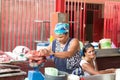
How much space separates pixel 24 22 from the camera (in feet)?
12.7

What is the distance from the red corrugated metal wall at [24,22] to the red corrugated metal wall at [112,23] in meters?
1.56

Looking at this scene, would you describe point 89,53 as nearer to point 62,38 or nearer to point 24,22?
point 62,38

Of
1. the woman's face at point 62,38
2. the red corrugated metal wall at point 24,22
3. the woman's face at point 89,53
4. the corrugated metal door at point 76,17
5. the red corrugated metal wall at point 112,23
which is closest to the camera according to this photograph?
the woman's face at point 62,38

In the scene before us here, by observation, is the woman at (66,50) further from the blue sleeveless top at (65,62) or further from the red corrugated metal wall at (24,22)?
the red corrugated metal wall at (24,22)

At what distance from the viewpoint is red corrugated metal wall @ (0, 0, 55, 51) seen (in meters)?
3.71

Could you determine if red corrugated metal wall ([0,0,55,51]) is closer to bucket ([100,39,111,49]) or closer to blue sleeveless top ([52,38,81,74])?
bucket ([100,39,111,49])

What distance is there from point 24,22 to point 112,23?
2.14m

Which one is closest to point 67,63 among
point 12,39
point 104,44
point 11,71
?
point 11,71

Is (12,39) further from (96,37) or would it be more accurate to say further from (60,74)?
(96,37)

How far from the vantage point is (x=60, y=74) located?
154 centimetres

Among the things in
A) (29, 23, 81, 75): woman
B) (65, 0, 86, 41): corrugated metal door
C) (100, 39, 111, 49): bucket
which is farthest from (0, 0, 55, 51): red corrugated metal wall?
(29, 23, 81, 75): woman

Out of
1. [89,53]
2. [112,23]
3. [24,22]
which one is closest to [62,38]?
[89,53]

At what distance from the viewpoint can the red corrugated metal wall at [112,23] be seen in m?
5.17

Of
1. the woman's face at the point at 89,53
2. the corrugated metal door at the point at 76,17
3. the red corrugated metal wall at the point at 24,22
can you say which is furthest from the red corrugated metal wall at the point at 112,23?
the woman's face at the point at 89,53
